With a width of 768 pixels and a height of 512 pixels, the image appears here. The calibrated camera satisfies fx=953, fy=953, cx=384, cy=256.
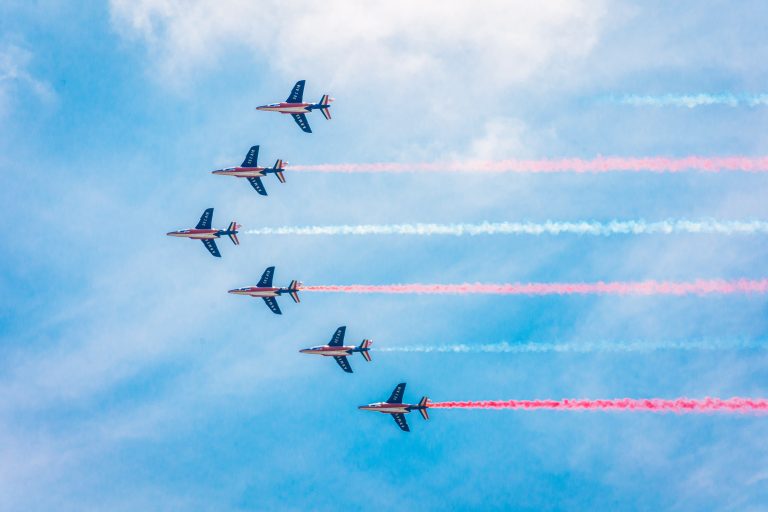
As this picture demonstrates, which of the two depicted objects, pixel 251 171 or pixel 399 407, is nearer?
pixel 399 407

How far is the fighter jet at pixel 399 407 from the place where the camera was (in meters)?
94.9

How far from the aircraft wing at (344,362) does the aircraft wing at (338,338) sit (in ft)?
4.72

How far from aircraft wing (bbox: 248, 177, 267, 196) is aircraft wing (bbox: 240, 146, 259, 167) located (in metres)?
1.61

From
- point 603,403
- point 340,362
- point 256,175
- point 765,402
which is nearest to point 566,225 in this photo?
point 603,403

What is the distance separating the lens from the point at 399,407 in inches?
3826

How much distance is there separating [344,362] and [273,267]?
43.1 feet

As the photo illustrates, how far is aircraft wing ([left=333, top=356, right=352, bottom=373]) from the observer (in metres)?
101

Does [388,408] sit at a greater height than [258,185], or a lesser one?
lesser

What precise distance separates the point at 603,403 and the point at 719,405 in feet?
32.5

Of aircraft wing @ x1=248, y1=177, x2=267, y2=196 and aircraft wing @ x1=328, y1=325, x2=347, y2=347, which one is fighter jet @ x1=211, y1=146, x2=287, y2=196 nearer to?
aircraft wing @ x1=248, y1=177, x2=267, y2=196

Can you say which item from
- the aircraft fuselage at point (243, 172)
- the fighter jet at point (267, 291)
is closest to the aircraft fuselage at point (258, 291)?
the fighter jet at point (267, 291)

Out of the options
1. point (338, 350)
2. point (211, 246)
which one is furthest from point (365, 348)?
point (211, 246)

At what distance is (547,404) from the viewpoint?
85.3m

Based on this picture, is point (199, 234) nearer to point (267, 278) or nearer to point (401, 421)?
point (267, 278)
